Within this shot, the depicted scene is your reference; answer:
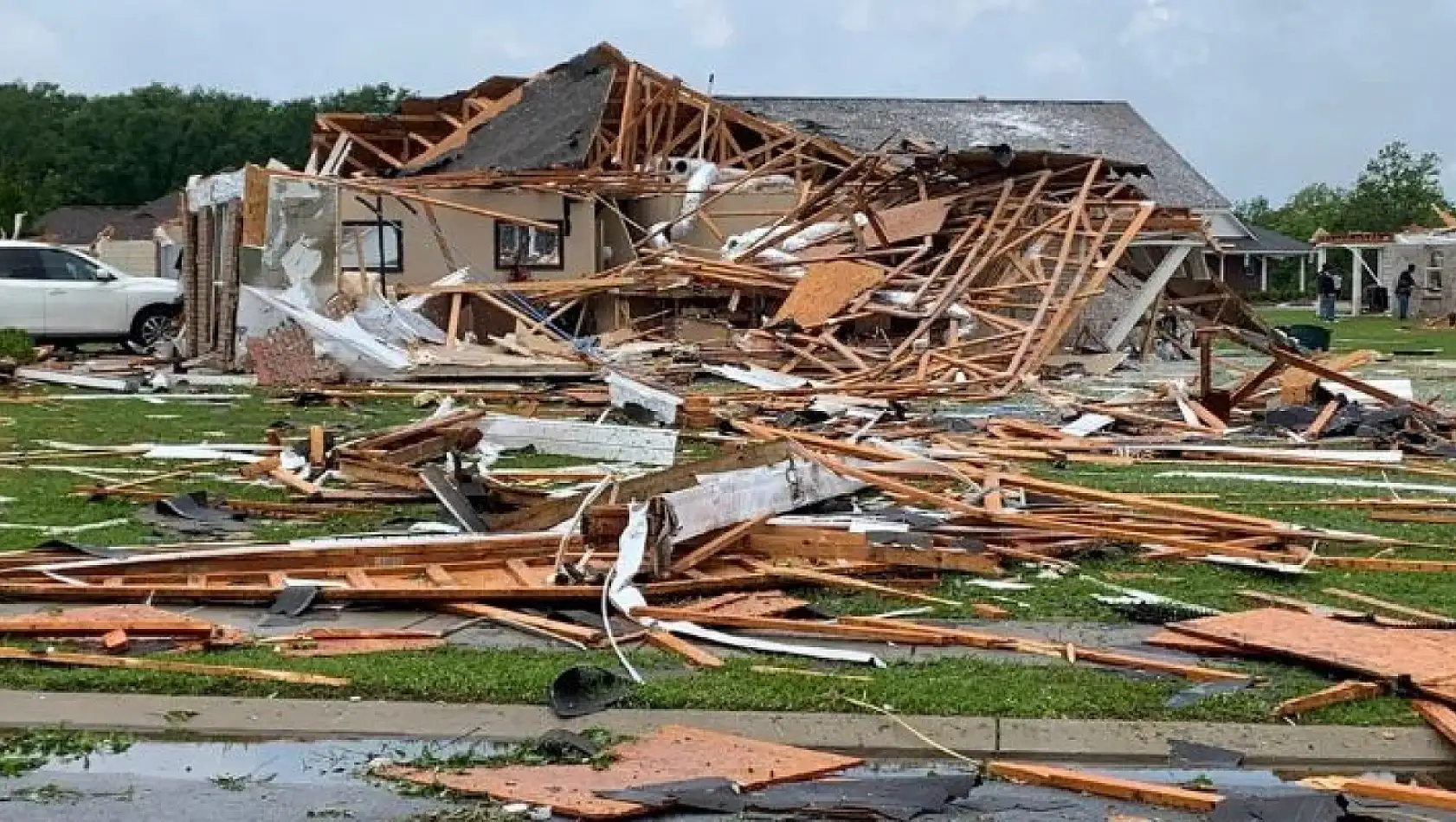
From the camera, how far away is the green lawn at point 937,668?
6.08m

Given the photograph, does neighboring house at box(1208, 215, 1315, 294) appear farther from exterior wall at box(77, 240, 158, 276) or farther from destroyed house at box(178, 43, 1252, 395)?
exterior wall at box(77, 240, 158, 276)

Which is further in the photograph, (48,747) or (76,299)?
(76,299)

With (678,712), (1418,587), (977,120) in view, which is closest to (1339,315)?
(977,120)

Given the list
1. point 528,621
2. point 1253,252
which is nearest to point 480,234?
Result: point 528,621

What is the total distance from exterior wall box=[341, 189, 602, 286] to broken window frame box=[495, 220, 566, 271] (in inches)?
1.6

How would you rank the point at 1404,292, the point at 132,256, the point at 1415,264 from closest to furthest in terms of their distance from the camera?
1. the point at 1404,292
2. the point at 1415,264
3. the point at 132,256

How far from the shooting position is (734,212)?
28766mm

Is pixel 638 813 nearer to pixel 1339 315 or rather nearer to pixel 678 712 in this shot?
pixel 678 712

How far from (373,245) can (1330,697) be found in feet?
80.7

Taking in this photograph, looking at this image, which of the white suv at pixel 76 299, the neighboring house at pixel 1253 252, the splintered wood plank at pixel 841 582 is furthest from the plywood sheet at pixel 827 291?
the neighboring house at pixel 1253 252

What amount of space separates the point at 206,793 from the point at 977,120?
47.0 m

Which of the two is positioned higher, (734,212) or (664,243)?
(734,212)

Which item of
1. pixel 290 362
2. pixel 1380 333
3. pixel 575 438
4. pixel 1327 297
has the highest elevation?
pixel 1327 297

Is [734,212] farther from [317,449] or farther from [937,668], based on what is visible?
[937,668]
